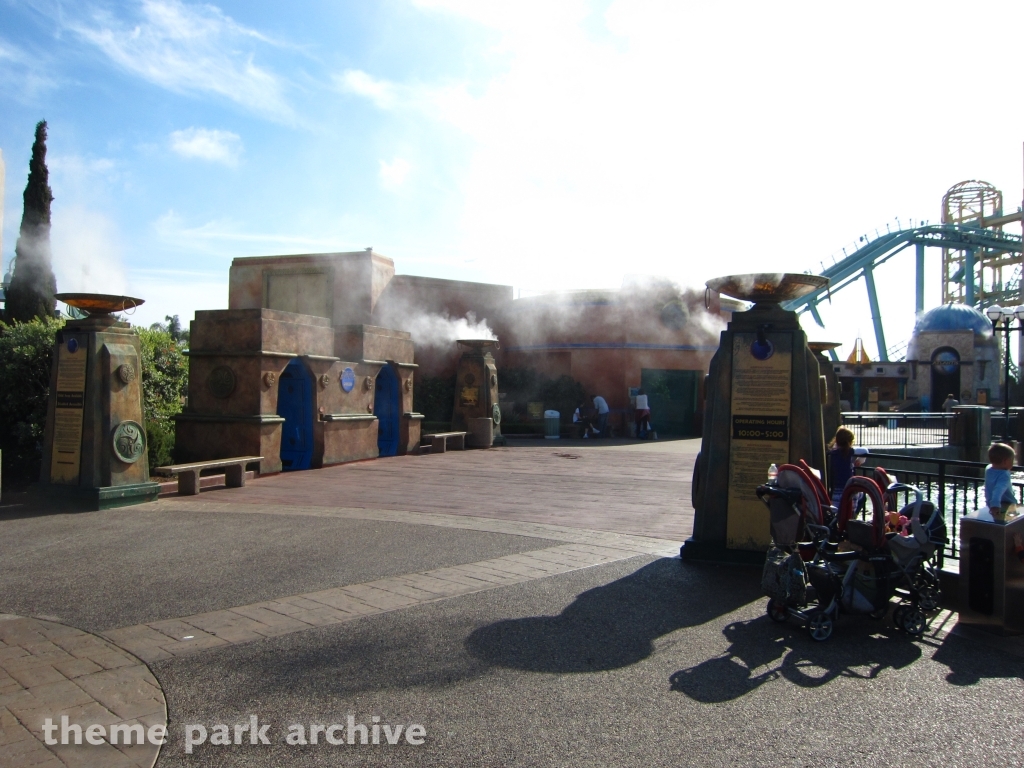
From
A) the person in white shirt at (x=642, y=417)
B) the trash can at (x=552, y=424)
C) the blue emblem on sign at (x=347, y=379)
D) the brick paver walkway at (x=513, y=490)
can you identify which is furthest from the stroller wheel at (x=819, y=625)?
the person in white shirt at (x=642, y=417)


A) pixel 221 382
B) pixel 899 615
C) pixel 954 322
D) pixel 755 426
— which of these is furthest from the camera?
pixel 954 322

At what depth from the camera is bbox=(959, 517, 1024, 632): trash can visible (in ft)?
17.1

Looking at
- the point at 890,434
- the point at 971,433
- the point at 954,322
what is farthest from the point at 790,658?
the point at 954,322

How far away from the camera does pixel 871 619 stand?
553cm

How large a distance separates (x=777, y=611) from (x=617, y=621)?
107cm

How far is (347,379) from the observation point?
15.7m

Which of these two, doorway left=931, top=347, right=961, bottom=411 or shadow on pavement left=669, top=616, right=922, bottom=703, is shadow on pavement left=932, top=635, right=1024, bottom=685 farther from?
doorway left=931, top=347, right=961, bottom=411

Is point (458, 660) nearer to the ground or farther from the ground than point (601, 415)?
nearer to the ground

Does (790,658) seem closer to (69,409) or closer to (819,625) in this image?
(819,625)

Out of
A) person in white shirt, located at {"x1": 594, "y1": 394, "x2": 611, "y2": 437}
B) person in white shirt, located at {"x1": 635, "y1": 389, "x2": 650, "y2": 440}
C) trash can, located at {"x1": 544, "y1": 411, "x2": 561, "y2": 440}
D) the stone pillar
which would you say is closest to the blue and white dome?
person in white shirt, located at {"x1": 635, "y1": 389, "x2": 650, "y2": 440}

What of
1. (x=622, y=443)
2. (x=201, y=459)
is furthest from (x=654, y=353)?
(x=201, y=459)

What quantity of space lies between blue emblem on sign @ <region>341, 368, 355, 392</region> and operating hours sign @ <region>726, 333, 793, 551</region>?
9.91m

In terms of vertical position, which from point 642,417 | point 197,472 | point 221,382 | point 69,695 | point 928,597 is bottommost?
point 69,695

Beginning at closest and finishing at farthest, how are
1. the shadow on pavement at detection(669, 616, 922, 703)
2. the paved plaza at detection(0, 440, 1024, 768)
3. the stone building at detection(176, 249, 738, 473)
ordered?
the paved plaza at detection(0, 440, 1024, 768), the shadow on pavement at detection(669, 616, 922, 703), the stone building at detection(176, 249, 738, 473)
